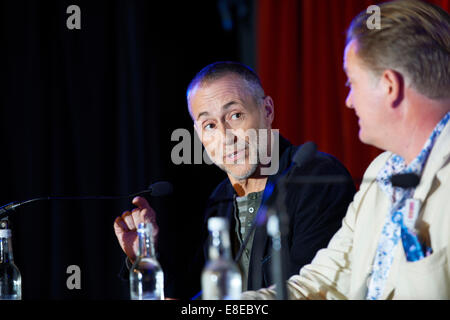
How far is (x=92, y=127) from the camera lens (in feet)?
9.89

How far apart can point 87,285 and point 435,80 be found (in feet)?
7.19

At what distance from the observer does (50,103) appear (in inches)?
119

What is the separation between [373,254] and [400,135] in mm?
293

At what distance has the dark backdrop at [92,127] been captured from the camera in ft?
9.64

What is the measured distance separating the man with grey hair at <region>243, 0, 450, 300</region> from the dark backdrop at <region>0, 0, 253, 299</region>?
5.53 feet

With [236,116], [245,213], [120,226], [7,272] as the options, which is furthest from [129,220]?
[236,116]

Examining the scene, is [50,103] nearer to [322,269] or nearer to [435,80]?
[322,269]

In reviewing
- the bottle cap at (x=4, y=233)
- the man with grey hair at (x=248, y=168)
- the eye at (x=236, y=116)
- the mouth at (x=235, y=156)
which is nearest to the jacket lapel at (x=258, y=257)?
the man with grey hair at (x=248, y=168)

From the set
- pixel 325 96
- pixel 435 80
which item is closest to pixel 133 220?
pixel 435 80

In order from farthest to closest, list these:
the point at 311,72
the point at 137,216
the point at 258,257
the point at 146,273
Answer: the point at 311,72 → the point at 258,257 → the point at 137,216 → the point at 146,273

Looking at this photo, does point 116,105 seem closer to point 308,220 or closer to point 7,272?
point 308,220

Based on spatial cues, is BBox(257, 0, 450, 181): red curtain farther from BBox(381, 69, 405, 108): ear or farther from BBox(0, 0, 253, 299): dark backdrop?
A: BBox(381, 69, 405, 108): ear

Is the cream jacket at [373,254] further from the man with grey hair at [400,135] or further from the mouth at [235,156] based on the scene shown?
Result: the mouth at [235,156]

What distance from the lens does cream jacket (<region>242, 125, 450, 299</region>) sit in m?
1.15
